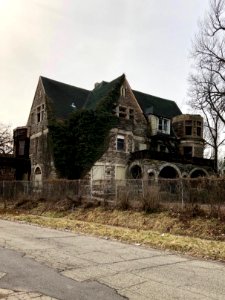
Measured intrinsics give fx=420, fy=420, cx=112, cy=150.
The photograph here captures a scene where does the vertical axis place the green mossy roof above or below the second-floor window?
above

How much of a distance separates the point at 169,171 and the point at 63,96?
15.0 meters

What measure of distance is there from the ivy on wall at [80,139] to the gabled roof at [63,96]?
2035 millimetres

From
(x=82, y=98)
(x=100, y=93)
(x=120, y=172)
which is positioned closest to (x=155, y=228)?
(x=120, y=172)

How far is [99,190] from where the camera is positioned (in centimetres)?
2708

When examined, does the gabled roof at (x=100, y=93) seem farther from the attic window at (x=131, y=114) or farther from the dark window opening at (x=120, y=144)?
the dark window opening at (x=120, y=144)

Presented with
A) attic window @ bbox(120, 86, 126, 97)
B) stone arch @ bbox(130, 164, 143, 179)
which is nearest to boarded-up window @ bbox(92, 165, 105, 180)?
stone arch @ bbox(130, 164, 143, 179)

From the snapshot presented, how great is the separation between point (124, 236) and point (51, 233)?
3.10 m

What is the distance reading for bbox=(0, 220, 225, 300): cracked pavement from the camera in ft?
24.8

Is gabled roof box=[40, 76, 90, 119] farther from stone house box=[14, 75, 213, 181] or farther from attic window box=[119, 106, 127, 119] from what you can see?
attic window box=[119, 106, 127, 119]

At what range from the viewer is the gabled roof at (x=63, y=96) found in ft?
153

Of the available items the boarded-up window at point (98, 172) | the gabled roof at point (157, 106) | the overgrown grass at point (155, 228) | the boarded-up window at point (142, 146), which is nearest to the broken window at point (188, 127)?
the gabled roof at point (157, 106)

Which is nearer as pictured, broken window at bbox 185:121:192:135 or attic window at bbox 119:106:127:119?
attic window at bbox 119:106:127:119

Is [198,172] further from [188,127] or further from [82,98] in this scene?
[82,98]

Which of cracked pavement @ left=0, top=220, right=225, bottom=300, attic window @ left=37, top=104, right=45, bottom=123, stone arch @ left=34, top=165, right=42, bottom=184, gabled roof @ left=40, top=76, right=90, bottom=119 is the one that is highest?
gabled roof @ left=40, top=76, right=90, bottom=119
